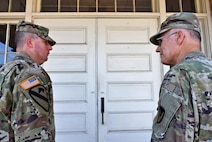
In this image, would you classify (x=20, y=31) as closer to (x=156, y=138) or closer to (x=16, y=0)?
(x=156, y=138)

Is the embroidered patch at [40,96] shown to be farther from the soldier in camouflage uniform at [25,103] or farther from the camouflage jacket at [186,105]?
the camouflage jacket at [186,105]

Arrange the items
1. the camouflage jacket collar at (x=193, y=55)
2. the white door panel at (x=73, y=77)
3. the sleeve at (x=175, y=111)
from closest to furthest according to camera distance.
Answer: the sleeve at (x=175, y=111) < the camouflage jacket collar at (x=193, y=55) < the white door panel at (x=73, y=77)

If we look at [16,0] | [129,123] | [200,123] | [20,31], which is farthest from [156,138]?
[16,0]

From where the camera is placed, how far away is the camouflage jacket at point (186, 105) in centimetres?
107

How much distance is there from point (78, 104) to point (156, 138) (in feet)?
6.50

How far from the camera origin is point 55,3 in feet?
11.0

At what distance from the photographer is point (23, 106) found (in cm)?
133

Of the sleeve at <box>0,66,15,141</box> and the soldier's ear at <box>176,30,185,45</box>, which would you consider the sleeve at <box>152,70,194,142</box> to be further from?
the sleeve at <box>0,66,15,141</box>

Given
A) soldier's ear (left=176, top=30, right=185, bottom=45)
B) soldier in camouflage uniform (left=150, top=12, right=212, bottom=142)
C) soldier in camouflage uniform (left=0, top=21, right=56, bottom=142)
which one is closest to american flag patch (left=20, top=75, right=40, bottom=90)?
soldier in camouflage uniform (left=0, top=21, right=56, bottom=142)

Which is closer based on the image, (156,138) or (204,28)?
(156,138)

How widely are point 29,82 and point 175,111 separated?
2.60ft

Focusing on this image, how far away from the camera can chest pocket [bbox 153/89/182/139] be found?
3.59 ft

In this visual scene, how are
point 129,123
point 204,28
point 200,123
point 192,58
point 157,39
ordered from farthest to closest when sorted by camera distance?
point 204,28
point 129,123
point 157,39
point 192,58
point 200,123

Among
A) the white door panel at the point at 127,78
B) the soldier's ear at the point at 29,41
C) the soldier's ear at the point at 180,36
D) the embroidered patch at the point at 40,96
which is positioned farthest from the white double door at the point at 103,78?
the soldier's ear at the point at 180,36
